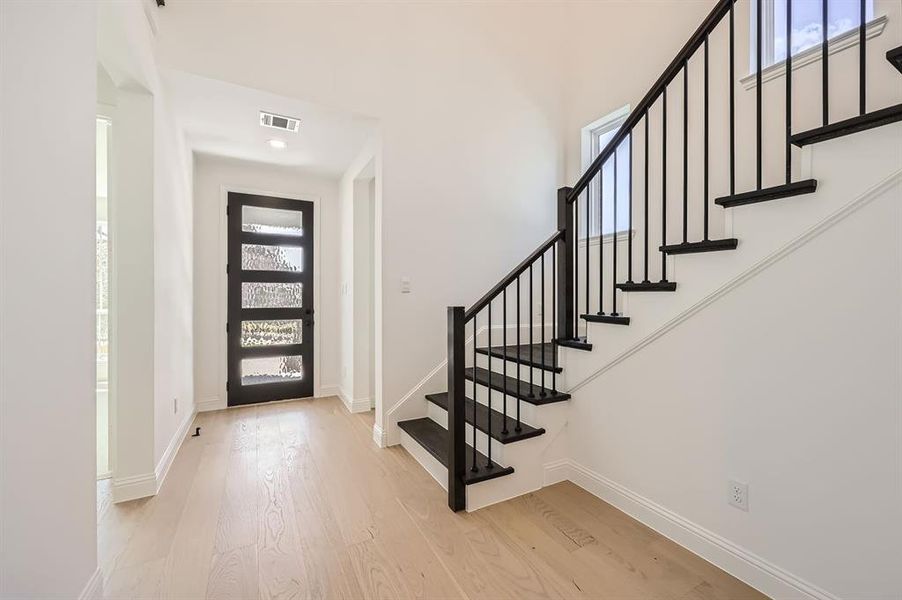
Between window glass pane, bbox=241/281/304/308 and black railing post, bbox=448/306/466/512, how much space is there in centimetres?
276

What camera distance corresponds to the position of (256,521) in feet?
6.42

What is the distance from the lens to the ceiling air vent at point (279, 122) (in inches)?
114

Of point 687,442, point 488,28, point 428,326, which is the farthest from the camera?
point 488,28

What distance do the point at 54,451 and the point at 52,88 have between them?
112cm

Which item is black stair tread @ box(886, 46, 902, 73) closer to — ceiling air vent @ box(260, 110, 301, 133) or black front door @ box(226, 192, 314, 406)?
ceiling air vent @ box(260, 110, 301, 133)

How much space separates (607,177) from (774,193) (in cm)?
224

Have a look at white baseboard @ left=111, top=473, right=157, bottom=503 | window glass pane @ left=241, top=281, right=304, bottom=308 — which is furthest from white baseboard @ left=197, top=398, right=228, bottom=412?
white baseboard @ left=111, top=473, right=157, bottom=503

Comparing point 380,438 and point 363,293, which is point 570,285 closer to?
point 380,438

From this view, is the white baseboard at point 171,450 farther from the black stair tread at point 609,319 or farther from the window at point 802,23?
the window at point 802,23

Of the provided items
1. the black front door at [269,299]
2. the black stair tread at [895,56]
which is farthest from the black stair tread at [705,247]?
the black front door at [269,299]

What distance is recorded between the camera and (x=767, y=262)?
1.50 metres

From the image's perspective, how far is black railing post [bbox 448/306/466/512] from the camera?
6.76 feet

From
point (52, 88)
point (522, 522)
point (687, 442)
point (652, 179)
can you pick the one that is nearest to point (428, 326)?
point (522, 522)

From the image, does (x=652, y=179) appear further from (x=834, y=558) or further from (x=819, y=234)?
(x=834, y=558)
